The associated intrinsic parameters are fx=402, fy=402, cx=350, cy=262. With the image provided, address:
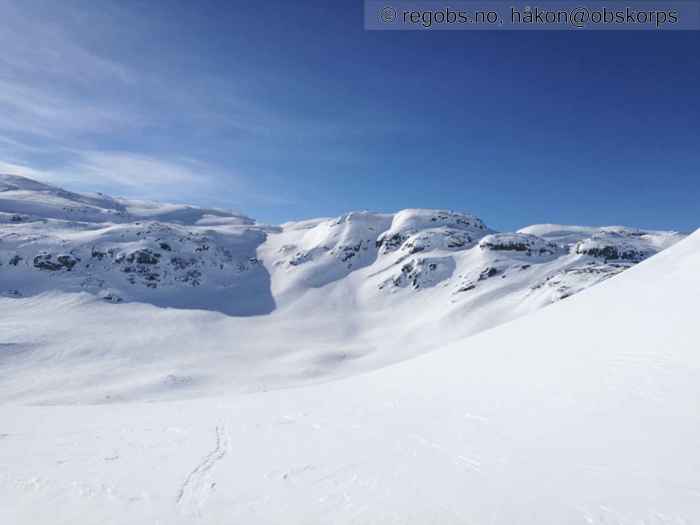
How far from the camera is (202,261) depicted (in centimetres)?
12562

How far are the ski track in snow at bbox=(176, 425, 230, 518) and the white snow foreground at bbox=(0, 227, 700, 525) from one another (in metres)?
0.04

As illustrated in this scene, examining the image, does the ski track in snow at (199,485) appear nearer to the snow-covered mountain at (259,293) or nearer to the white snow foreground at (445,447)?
the white snow foreground at (445,447)

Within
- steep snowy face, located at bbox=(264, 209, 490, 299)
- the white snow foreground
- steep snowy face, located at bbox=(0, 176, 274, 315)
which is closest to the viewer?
the white snow foreground

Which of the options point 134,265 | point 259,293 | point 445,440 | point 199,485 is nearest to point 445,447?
point 445,440

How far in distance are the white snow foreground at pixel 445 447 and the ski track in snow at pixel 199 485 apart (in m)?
0.04

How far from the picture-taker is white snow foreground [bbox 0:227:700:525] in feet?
19.1

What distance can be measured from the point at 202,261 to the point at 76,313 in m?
45.2

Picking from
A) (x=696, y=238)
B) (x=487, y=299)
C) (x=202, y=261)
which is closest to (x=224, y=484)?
(x=696, y=238)

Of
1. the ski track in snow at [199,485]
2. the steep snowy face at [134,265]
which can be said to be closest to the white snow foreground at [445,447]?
the ski track in snow at [199,485]

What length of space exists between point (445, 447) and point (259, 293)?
108097 mm

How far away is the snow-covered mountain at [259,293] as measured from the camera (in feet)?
188

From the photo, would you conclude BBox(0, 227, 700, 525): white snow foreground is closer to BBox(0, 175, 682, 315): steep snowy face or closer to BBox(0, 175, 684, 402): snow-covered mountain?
BBox(0, 175, 684, 402): snow-covered mountain

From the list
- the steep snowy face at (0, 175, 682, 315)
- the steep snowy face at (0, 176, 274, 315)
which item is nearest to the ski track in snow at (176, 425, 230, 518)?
the steep snowy face at (0, 175, 682, 315)

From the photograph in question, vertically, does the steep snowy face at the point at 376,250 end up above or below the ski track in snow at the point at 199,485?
above
